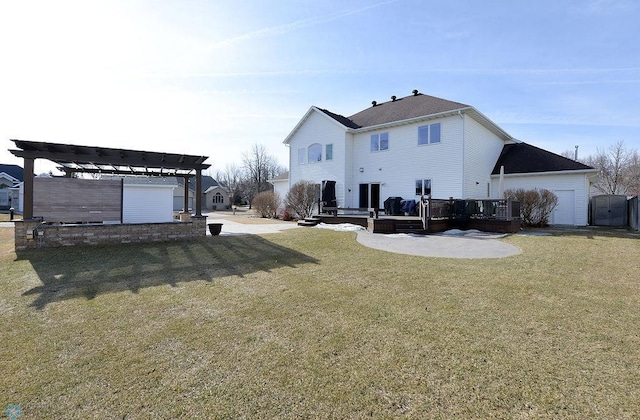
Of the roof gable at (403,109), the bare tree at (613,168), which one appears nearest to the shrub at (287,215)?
the roof gable at (403,109)

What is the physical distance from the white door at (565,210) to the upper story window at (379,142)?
994 centimetres

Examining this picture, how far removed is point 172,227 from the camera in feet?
37.4

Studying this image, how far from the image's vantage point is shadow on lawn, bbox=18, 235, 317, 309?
18.2ft

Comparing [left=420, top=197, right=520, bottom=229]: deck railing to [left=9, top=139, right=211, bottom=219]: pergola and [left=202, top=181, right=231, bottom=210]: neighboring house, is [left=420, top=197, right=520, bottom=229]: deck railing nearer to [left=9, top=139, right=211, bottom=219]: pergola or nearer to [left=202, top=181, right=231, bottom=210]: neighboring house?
[left=9, top=139, right=211, bottom=219]: pergola

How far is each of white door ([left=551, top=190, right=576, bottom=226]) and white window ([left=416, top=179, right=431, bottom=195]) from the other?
708 centimetres

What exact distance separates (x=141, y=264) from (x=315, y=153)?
1634cm

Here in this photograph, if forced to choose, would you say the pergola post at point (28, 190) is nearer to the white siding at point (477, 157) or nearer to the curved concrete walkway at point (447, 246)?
the curved concrete walkway at point (447, 246)

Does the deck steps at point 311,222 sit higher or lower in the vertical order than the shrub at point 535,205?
lower

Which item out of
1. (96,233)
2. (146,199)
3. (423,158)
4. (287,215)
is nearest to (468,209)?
(423,158)

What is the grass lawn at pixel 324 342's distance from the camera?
2367 millimetres

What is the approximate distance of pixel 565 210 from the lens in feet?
55.5

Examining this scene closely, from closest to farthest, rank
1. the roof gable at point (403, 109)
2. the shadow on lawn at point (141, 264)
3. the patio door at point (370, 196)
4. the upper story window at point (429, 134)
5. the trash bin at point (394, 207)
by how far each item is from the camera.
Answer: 1. the shadow on lawn at point (141, 264)
2. the trash bin at point (394, 207)
3. the upper story window at point (429, 134)
4. the roof gable at point (403, 109)
5. the patio door at point (370, 196)

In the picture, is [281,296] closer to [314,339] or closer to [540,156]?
[314,339]

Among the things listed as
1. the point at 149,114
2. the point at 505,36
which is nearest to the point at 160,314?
the point at 149,114
